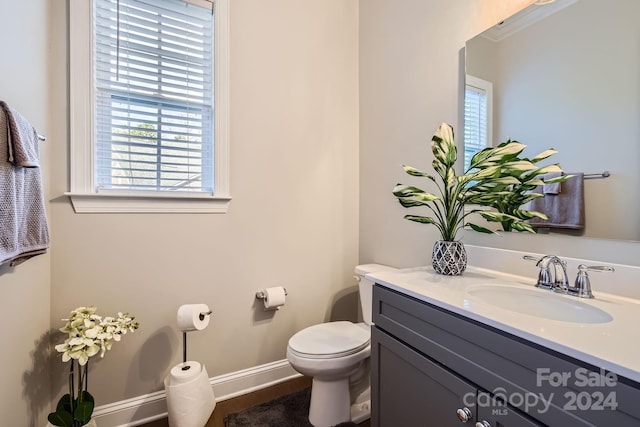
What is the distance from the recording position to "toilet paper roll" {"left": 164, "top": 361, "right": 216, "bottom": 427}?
4.40ft

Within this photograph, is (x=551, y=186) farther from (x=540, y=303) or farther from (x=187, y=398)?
(x=187, y=398)

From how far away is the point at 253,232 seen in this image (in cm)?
179

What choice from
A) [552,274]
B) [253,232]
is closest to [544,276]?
[552,274]

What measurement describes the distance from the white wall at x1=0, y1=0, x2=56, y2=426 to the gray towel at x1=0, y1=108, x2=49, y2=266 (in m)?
0.05

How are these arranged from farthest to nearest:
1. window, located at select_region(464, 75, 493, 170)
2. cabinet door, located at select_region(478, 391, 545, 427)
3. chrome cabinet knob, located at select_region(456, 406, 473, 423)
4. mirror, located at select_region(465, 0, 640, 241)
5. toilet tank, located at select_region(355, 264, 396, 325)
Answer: toilet tank, located at select_region(355, 264, 396, 325)
window, located at select_region(464, 75, 493, 170)
mirror, located at select_region(465, 0, 640, 241)
chrome cabinet knob, located at select_region(456, 406, 473, 423)
cabinet door, located at select_region(478, 391, 545, 427)

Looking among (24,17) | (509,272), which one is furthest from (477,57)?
(24,17)

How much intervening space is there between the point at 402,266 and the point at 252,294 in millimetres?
974

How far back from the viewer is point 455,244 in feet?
4.00

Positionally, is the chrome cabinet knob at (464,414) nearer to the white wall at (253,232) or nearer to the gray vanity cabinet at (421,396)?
the gray vanity cabinet at (421,396)

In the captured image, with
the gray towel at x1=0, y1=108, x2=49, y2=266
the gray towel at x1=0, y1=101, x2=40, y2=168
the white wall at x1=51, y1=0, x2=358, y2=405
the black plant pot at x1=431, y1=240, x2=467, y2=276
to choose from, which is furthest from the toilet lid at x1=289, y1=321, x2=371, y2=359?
the gray towel at x1=0, y1=101, x2=40, y2=168

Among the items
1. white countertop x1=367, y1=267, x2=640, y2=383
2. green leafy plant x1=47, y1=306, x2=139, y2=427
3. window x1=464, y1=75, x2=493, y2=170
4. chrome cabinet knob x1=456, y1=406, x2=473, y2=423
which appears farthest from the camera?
window x1=464, y1=75, x2=493, y2=170

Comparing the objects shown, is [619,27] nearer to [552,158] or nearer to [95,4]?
[552,158]

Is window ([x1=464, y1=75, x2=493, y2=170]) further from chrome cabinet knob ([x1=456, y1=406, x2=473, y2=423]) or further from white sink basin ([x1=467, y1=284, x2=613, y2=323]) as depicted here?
chrome cabinet knob ([x1=456, y1=406, x2=473, y2=423])

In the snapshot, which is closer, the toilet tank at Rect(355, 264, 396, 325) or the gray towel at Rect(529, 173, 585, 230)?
the gray towel at Rect(529, 173, 585, 230)
